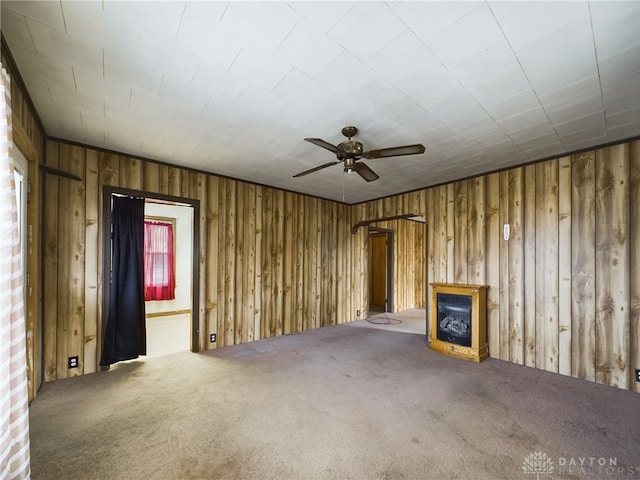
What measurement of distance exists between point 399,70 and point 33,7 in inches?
80.8

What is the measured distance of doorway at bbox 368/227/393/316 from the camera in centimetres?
707

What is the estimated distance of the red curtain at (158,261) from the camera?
6.32m

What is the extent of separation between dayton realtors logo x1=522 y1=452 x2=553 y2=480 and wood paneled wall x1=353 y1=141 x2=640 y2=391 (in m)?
1.90

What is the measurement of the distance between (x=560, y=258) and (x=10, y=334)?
190 inches

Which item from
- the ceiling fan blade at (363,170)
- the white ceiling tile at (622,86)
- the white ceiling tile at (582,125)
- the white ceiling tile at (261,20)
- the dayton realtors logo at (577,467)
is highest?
the white ceiling tile at (261,20)

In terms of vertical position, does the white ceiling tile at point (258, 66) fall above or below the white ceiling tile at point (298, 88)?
above

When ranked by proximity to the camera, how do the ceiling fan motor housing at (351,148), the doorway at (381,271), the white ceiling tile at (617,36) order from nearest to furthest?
the white ceiling tile at (617,36) → the ceiling fan motor housing at (351,148) → the doorway at (381,271)

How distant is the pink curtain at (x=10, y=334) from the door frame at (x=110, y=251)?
2.10m

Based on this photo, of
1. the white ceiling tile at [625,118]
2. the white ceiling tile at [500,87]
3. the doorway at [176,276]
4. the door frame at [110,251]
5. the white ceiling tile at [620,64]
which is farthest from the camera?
the doorway at [176,276]

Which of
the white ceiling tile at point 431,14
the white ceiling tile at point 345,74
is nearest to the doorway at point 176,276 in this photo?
the white ceiling tile at point 345,74

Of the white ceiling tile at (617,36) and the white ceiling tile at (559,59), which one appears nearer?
the white ceiling tile at (617,36)

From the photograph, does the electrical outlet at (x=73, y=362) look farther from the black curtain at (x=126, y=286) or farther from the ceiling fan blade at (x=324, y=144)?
the ceiling fan blade at (x=324, y=144)

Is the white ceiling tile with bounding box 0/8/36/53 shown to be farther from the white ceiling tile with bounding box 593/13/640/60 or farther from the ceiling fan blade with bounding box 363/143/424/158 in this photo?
the white ceiling tile with bounding box 593/13/640/60

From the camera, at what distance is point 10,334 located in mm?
1330
